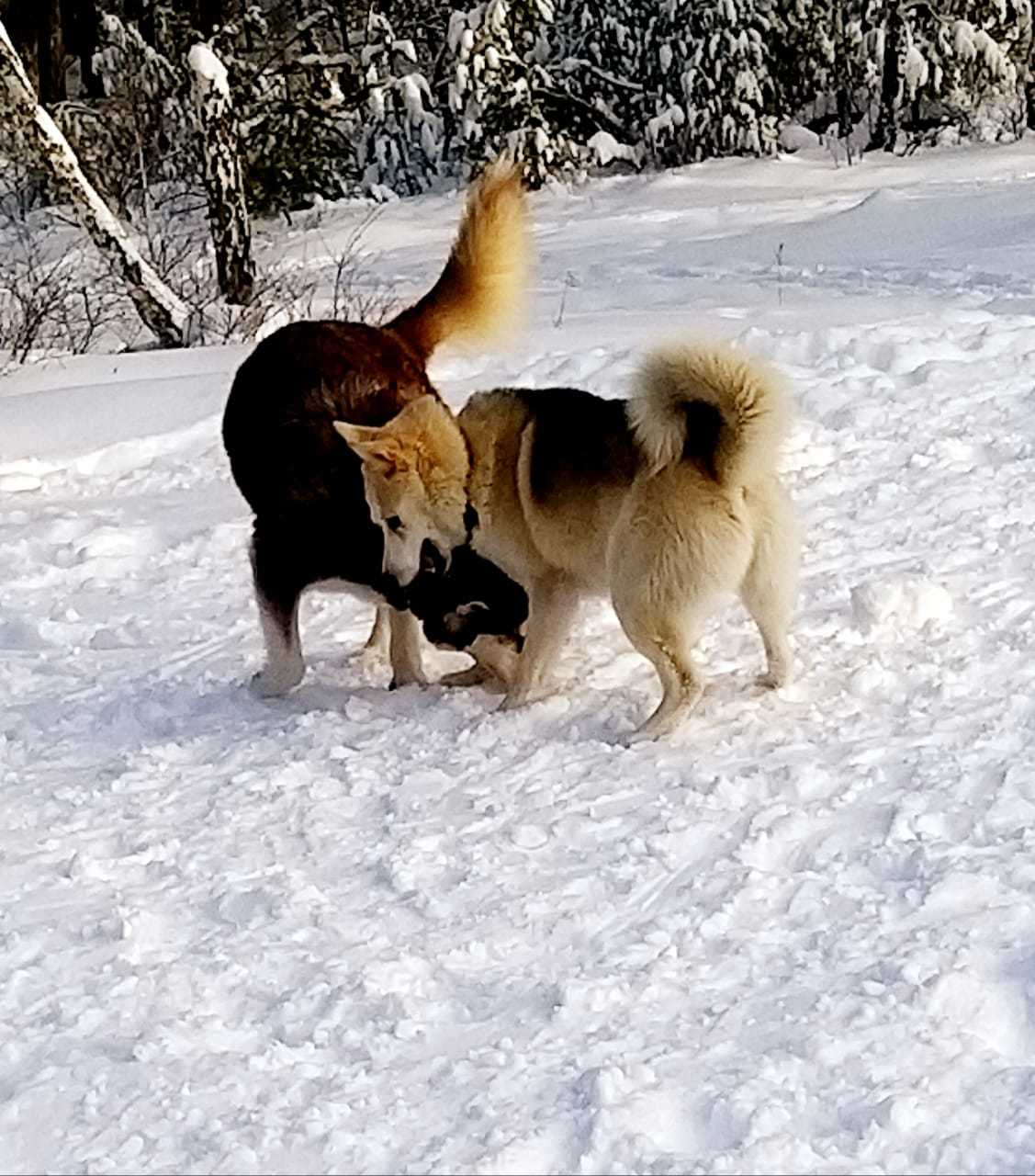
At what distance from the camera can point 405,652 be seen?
14.8 ft

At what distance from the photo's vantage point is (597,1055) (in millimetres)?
2656

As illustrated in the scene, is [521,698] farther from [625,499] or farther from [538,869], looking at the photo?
[538,869]

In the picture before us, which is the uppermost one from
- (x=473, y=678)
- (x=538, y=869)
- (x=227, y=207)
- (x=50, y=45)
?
(x=50, y=45)

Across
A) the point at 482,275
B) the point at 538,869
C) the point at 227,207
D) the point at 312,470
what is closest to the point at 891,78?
the point at 227,207

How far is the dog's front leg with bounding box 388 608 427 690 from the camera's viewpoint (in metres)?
4.51

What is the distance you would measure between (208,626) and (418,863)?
188 centimetres

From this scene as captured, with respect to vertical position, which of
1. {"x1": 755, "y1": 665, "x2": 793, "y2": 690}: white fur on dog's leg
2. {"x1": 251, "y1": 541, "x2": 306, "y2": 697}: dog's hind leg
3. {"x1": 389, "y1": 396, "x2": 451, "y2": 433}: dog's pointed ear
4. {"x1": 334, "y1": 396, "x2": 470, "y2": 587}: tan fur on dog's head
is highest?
{"x1": 389, "y1": 396, "x2": 451, "y2": 433}: dog's pointed ear

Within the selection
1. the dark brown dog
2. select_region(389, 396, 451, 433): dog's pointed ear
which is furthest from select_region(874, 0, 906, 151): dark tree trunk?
select_region(389, 396, 451, 433): dog's pointed ear

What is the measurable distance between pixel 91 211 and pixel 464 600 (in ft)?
17.6

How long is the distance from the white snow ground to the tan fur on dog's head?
45cm

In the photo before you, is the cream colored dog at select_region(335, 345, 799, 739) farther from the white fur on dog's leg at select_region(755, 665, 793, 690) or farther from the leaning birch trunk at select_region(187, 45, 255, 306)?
the leaning birch trunk at select_region(187, 45, 255, 306)

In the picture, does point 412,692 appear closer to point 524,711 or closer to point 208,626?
point 524,711

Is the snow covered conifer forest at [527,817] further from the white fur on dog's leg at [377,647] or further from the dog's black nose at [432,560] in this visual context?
the dog's black nose at [432,560]

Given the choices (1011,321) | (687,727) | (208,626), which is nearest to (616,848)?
(687,727)
